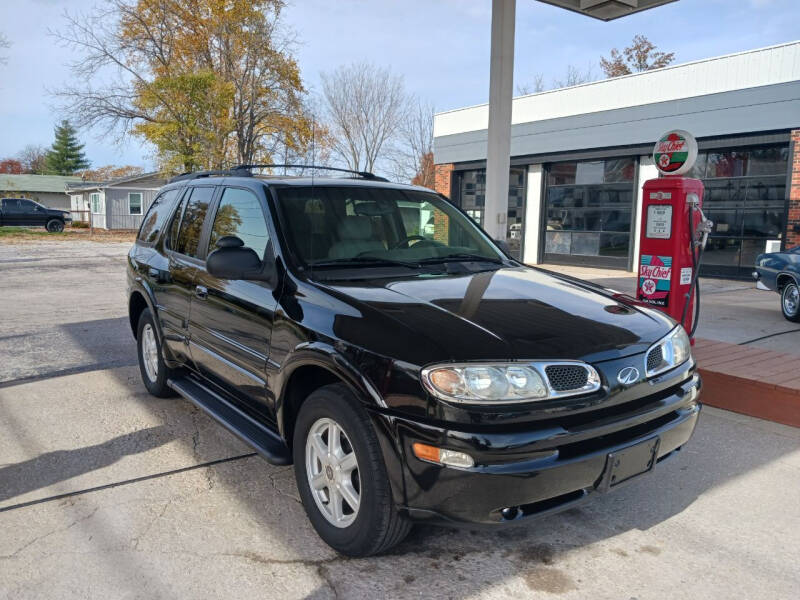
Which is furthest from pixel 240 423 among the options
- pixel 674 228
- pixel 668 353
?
pixel 674 228

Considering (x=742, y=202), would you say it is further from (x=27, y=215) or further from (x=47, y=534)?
(x=27, y=215)

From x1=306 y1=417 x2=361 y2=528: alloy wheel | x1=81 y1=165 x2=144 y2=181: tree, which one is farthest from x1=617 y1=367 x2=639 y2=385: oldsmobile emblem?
x1=81 y1=165 x2=144 y2=181: tree

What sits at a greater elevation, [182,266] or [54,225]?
[182,266]

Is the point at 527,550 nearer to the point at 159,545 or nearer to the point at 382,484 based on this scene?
the point at 382,484

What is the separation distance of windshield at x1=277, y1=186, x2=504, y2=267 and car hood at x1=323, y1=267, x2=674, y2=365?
36cm

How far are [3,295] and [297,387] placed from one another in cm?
1104

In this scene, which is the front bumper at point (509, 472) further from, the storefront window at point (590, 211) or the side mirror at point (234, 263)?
the storefront window at point (590, 211)

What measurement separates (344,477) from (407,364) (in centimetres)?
68

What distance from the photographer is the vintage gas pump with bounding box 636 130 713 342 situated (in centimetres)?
570

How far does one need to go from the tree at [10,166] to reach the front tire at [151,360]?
309 ft

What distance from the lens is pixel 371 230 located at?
3828 mm

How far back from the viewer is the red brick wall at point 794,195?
1455cm

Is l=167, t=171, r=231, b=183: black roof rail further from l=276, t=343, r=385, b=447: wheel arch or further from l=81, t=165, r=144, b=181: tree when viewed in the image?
l=81, t=165, r=144, b=181: tree

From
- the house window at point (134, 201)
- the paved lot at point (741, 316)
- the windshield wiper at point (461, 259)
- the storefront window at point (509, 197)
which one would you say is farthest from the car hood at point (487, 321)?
the house window at point (134, 201)
